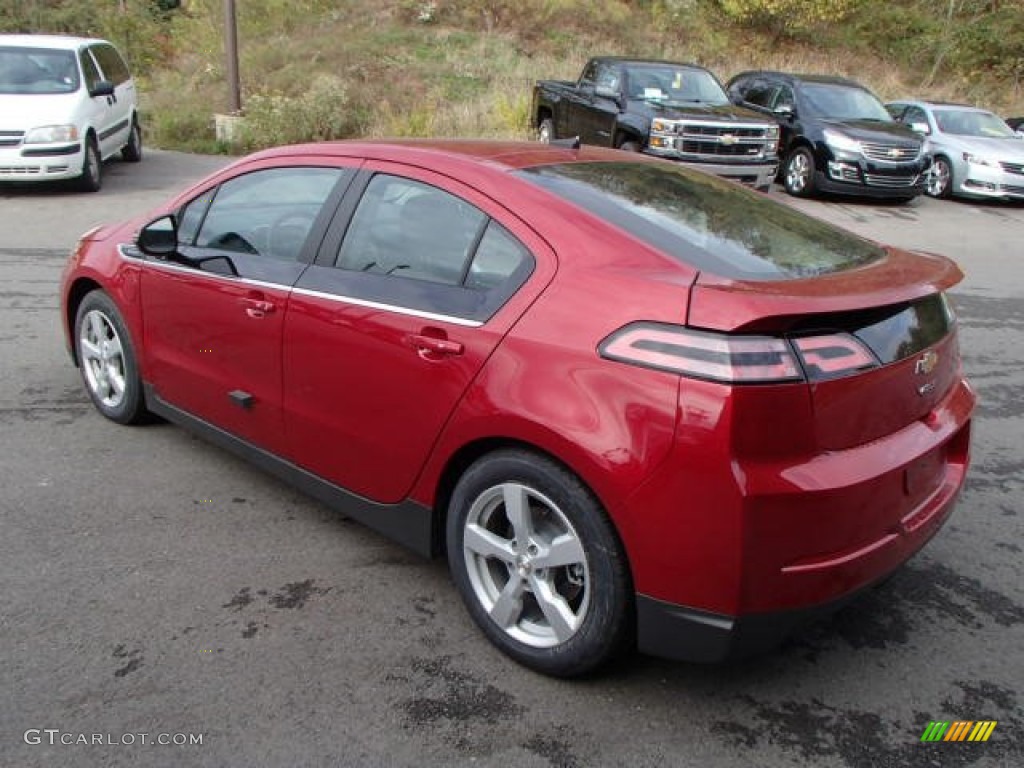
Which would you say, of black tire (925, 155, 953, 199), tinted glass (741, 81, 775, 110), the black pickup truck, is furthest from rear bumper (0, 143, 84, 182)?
black tire (925, 155, 953, 199)

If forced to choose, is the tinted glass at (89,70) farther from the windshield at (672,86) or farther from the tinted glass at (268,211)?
the tinted glass at (268,211)

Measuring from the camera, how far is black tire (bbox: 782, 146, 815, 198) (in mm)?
14669

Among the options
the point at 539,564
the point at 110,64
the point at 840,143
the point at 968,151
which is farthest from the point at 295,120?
the point at 539,564

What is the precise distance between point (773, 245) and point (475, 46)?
22.6 meters

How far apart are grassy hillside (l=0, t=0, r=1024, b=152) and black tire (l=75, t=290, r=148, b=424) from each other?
12.1m

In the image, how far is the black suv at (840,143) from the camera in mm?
14195

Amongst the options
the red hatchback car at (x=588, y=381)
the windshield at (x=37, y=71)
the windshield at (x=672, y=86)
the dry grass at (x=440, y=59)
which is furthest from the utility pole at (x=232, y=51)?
the red hatchback car at (x=588, y=381)

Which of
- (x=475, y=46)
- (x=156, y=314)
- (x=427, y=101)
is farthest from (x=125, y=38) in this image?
(x=156, y=314)

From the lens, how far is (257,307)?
366 centimetres

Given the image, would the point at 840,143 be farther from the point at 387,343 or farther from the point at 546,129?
the point at 387,343

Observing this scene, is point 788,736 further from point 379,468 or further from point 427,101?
point 427,101

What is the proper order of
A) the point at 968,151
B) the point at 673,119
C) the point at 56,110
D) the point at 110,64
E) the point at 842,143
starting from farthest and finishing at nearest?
the point at 968,151 < the point at 110,64 < the point at 842,143 < the point at 673,119 < the point at 56,110

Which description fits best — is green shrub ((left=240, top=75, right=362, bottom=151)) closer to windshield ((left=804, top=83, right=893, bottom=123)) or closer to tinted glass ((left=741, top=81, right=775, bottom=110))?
tinted glass ((left=741, top=81, right=775, bottom=110))

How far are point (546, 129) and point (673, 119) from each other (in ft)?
14.3
